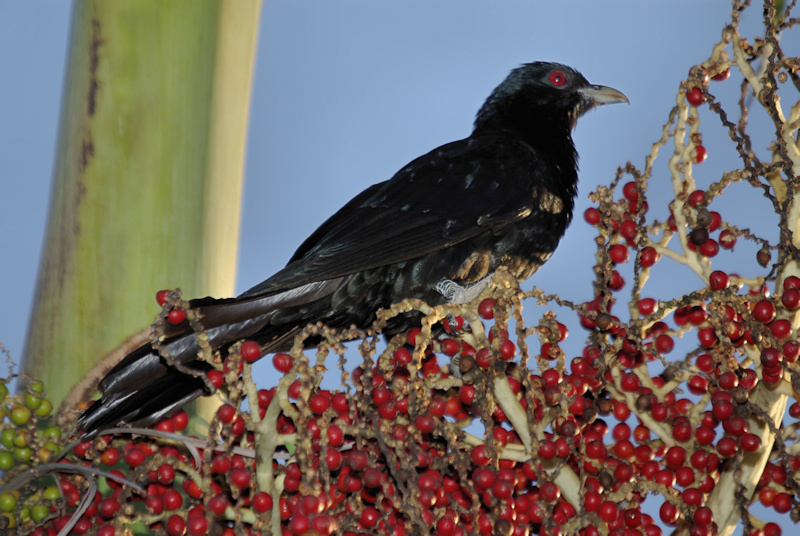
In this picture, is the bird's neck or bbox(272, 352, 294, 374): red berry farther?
the bird's neck

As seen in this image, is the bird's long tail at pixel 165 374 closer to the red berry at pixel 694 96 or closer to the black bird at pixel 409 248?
the black bird at pixel 409 248

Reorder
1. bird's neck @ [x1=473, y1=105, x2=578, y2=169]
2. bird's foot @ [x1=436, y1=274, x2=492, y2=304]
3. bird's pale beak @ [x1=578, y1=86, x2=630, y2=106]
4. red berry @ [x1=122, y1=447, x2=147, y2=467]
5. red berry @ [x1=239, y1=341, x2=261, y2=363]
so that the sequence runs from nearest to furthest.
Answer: red berry @ [x1=239, y1=341, x2=261, y2=363] < red berry @ [x1=122, y1=447, x2=147, y2=467] < bird's foot @ [x1=436, y1=274, x2=492, y2=304] < bird's neck @ [x1=473, y1=105, x2=578, y2=169] < bird's pale beak @ [x1=578, y1=86, x2=630, y2=106]

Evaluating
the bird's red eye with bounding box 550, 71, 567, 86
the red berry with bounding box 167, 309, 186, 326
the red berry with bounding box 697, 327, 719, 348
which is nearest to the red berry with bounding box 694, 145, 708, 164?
the red berry with bounding box 697, 327, 719, 348

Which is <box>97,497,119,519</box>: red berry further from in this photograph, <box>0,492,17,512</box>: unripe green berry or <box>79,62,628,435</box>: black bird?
<box>79,62,628,435</box>: black bird

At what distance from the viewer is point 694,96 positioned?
65.7 inches

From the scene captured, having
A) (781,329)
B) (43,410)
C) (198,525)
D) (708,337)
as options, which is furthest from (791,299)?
(43,410)

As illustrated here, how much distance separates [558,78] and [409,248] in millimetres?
1321

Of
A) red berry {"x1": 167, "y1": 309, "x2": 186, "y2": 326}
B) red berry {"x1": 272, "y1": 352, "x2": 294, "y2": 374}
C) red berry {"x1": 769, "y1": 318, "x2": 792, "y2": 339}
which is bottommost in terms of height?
red berry {"x1": 769, "y1": 318, "x2": 792, "y2": 339}

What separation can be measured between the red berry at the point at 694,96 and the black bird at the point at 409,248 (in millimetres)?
→ 848

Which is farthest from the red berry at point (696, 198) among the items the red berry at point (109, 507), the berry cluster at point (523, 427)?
the red berry at point (109, 507)

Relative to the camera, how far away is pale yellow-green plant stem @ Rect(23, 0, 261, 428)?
1874 mm

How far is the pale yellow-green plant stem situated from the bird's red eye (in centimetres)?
153

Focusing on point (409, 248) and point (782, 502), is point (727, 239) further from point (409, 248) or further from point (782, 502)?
point (409, 248)

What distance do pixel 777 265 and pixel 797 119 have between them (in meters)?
0.31
